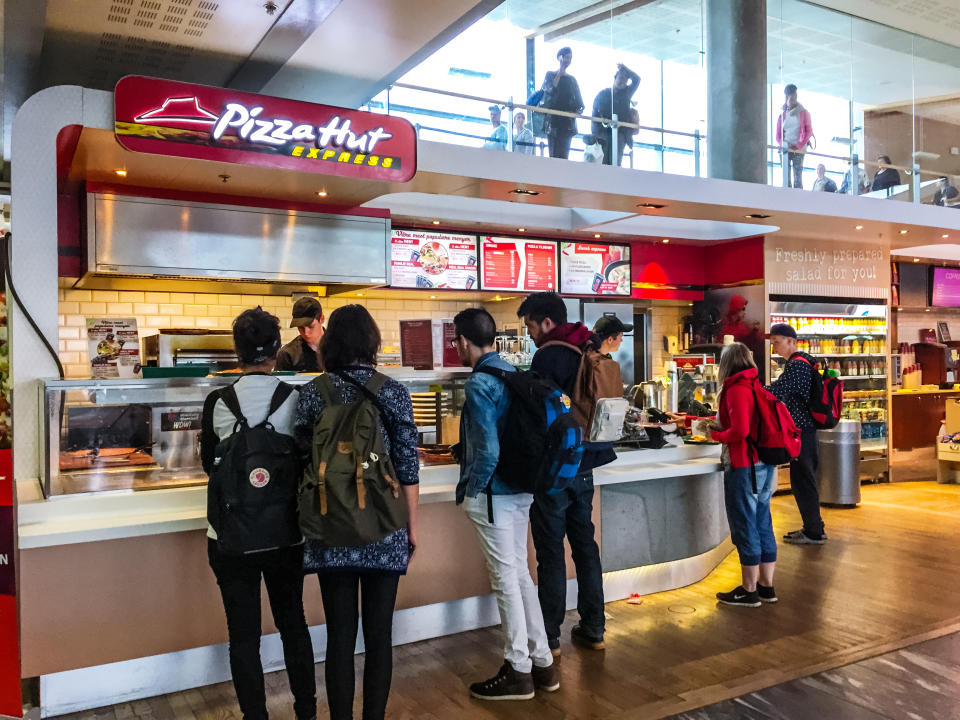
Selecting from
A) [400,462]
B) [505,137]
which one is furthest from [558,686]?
[505,137]

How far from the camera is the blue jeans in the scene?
452cm

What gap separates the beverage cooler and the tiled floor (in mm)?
5614

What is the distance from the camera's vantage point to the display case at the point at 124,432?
10.7ft

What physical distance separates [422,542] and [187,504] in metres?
1.15

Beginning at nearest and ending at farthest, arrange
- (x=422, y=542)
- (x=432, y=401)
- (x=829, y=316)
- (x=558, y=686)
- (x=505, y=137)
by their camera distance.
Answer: (x=558, y=686) < (x=422, y=542) < (x=432, y=401) < (x=505, y=137) < (x=829, y=316)

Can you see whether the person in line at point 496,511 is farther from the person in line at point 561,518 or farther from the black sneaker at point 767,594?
the black sneaker at point 767,594

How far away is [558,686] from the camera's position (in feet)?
11.4

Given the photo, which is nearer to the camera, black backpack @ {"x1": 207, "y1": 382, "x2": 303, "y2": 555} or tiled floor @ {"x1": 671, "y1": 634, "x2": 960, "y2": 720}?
black backpack @ {"x1": 207, "y1": 382, "x2": 303, "y2": 555}

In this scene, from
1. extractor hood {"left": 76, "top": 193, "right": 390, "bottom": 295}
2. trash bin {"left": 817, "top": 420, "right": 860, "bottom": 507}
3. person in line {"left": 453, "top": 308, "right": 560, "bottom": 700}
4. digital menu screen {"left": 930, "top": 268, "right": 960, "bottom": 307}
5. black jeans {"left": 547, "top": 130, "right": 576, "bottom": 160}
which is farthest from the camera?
digital menu screen {"left": 930, "top": 268, "right": 960, "bottom": 307}

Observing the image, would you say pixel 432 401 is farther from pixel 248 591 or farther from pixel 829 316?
pixel 829 316

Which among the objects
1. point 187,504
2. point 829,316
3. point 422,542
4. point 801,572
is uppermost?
point 829,316

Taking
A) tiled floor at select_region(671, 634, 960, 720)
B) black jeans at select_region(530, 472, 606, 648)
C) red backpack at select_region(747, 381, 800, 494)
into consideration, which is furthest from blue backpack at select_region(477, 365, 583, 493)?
red backpack at select_region(747, 381, 800, 494)

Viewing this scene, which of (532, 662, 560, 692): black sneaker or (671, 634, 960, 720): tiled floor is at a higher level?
(532, 662, 560, 692): black sneaker

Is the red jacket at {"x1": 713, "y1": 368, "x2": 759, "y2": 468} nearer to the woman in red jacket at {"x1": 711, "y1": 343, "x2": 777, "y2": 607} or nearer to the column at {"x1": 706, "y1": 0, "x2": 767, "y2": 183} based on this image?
the woman in red jacket at {"x1": 711, "y1": 343, "x2": 777, "y2": 607}
